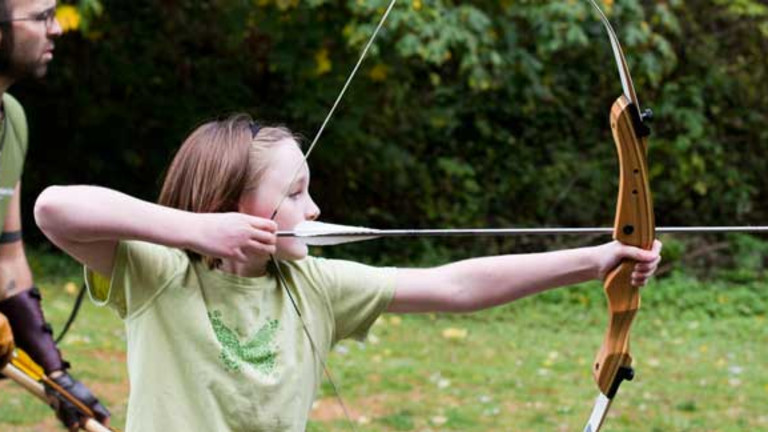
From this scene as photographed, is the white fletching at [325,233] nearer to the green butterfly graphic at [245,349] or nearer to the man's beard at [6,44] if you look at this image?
the green butterfly graphic at [245,349]

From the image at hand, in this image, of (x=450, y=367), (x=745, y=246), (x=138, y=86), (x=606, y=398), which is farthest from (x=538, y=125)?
(x=606, y=398)

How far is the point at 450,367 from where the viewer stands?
5598 mm

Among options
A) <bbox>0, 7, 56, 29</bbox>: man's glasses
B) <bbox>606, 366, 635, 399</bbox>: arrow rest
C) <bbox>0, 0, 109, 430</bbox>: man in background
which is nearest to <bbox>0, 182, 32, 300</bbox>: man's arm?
<bbox>0, 0, 109, 430</bbox>: man in background

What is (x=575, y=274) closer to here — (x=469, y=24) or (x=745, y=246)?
(x=469, y=24)

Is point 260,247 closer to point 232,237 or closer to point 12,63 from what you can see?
point 232,237

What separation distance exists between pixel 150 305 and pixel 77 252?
138 millimetres

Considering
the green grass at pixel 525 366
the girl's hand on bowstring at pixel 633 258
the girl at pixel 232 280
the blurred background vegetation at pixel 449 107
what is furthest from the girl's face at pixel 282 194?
the blurred background vegetation at pixel 449 107

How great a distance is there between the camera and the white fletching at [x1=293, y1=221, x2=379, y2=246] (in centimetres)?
190

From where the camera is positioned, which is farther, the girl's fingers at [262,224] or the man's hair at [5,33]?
the man's hair at [5,33]

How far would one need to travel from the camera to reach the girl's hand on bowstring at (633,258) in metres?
1.95

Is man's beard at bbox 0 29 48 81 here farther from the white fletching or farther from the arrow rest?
the arrow rest

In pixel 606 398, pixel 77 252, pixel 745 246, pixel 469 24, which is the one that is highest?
pixel 77 252

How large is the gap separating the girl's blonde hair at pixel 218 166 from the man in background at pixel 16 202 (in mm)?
992

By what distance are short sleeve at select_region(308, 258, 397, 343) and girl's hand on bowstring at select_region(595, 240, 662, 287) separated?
0.35 metres
